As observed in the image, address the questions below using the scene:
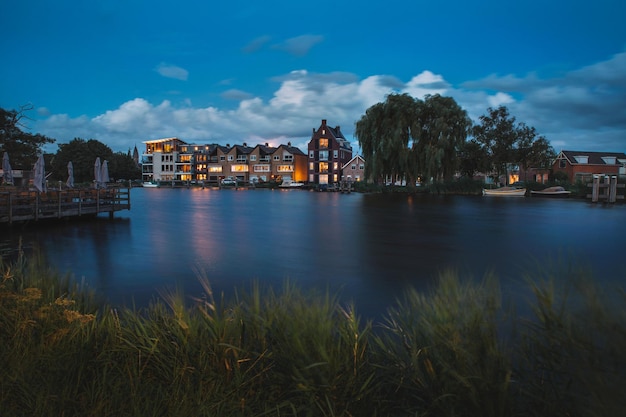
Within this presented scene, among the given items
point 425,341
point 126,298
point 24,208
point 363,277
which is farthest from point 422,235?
point 24,208

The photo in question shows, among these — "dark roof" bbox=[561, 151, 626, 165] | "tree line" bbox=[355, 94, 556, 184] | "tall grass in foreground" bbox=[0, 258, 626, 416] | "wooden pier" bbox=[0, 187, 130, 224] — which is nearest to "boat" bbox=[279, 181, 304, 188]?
"tree line" bbox=[355, 94, 556, 184]


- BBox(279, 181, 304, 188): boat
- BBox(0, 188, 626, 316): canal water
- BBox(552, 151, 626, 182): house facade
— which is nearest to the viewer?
BBox(0, 188, 626, 316): canal water

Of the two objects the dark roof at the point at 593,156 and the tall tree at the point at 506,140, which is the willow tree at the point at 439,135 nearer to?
the tall tree at the point at 506,140

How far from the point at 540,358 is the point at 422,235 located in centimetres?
1608

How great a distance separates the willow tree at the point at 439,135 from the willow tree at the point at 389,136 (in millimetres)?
Result: 1347

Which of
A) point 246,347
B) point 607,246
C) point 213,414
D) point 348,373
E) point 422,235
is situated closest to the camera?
point 213,414

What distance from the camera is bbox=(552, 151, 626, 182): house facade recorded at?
82.8m

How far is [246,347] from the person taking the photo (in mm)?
4484

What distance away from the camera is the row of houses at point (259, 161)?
355ft

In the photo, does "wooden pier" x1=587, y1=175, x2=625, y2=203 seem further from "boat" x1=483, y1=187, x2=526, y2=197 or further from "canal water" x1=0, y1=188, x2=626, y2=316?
"canal water" x1=0, y1=188, x2=626, y2=316

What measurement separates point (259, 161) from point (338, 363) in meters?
119

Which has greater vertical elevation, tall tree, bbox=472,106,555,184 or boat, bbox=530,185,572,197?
tall tree, bbox=472,106,555,184

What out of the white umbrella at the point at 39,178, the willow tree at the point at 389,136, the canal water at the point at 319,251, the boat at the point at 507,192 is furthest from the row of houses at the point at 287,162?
the white umbrella at the point at 39,178

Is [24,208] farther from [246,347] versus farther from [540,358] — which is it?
[540,358]
